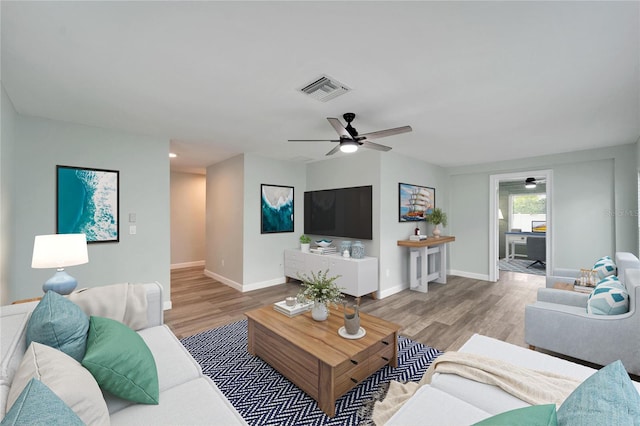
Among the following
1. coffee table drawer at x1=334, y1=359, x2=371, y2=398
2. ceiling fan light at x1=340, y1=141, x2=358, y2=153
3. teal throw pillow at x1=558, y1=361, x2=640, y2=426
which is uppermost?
ceiling fan light at x1=340, y1=141, x2=358, y2=153

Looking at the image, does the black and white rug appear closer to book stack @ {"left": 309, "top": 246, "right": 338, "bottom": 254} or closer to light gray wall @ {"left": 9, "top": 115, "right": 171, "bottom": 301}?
book stack @ {"left": 309, "top": 246, "right": 338, "bottom": 254}

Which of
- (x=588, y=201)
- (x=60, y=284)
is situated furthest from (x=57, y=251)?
(x=588, y=201)

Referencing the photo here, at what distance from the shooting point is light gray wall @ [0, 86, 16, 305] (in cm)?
230

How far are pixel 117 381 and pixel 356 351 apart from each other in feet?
4.35

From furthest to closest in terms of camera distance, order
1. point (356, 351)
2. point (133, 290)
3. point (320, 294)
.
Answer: point (320, 294)
point (133, 290)
point (356, 351)

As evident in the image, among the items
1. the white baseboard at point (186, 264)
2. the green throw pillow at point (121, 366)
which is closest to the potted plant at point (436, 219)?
the green throw pillow at point (121, 366)

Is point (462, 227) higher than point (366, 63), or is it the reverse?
point (366, 63)

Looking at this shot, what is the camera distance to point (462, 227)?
5.91 m

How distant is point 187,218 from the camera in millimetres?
6875

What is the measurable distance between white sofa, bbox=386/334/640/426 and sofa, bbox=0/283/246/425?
0.77 metres

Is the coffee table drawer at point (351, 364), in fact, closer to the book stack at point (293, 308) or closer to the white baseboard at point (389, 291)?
Answer: the book stack at point (293, 308)

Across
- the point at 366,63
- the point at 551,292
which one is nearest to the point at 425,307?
the point at 551,292

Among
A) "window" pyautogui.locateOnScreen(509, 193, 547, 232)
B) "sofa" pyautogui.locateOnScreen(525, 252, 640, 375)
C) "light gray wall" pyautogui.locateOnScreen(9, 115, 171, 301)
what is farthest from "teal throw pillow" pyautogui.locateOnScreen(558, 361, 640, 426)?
"window" pyautogui.locateOnScreen(509, 193, 547, 232)

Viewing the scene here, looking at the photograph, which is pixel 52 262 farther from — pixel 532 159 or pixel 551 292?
pixel 532 159
